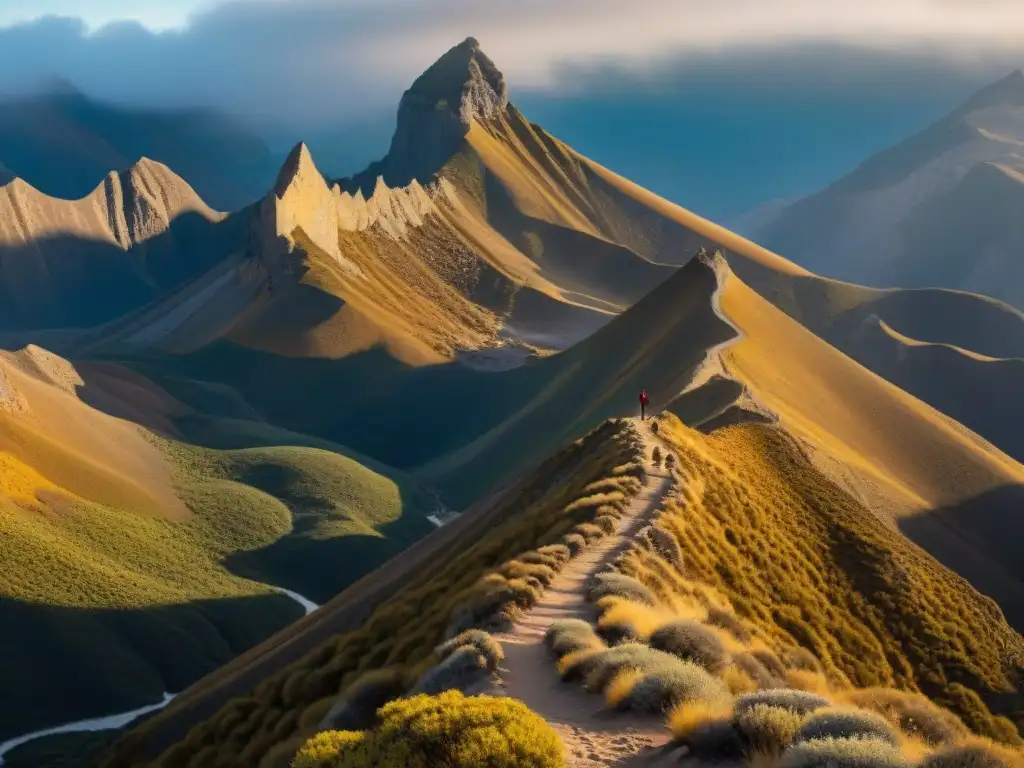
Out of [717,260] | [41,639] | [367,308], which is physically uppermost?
[367,308]

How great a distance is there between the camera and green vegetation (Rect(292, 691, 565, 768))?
38.5ft

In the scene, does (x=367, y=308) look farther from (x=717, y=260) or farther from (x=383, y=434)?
(x=717, y=260)

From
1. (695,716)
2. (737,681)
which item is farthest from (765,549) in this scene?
(695,716)

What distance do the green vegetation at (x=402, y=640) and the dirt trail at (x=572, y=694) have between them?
2.88 ft

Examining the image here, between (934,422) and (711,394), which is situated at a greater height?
(934,422)

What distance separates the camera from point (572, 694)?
16688mm

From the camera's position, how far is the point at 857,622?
38.7m

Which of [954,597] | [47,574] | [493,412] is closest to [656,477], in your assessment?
[954,597]

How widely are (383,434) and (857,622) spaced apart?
406ft

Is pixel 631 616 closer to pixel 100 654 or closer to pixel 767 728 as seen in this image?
pixel 767 728

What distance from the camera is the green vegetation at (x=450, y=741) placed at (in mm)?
11750

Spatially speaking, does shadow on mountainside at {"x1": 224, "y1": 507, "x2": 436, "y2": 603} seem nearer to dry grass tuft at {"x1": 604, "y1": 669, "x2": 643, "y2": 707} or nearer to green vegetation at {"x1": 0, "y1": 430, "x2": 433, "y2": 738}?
green vegetation at {"x1": 0, "y1": 430, "x2": 433, "y2": 738}

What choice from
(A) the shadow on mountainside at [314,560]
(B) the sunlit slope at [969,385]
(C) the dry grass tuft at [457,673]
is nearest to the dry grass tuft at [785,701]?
(C) the dry grass tuft at [457,673]

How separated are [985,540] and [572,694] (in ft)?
195
